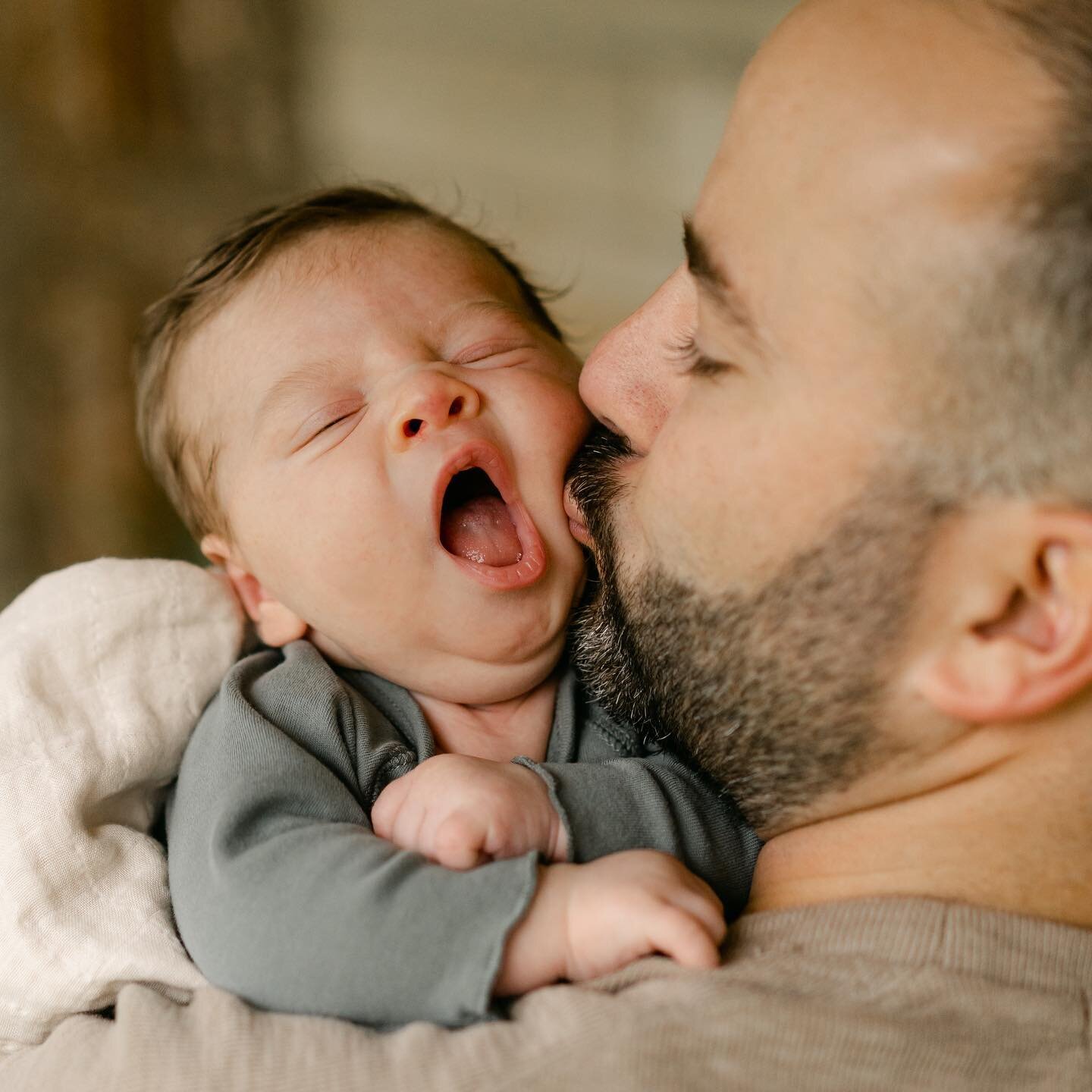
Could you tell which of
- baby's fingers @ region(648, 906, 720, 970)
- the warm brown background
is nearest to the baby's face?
baby's fingers @ region(648, 906, 720, 970)

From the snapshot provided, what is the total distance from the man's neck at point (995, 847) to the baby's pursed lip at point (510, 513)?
460 millimetres

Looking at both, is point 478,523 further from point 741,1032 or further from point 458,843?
point 741,1032

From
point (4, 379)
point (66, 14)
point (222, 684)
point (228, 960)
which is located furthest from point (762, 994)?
point (66, 14)

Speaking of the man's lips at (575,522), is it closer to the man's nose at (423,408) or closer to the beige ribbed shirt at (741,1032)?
the man's nose at (423,408)

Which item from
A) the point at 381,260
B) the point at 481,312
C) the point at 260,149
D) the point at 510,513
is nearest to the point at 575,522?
the point at 510,513

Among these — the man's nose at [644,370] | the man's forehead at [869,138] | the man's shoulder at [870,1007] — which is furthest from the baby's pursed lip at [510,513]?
the man's shoulder at [870,1007]

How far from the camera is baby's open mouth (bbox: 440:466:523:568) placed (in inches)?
56.3

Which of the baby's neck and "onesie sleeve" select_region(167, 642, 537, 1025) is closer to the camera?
"onesie sleeve" select_region(167, 642, 537, 1025)

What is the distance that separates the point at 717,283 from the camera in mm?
1191

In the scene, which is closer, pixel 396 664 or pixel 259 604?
pixel 396 664

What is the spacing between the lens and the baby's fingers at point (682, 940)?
1045mm

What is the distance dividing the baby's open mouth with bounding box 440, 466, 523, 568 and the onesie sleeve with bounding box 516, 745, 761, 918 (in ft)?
0.84

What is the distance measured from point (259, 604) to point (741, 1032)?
0.83 meters

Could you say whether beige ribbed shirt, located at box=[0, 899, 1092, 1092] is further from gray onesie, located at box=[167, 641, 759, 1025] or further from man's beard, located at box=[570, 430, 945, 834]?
man's beard, located at box=[570, 430, 945, 834]
